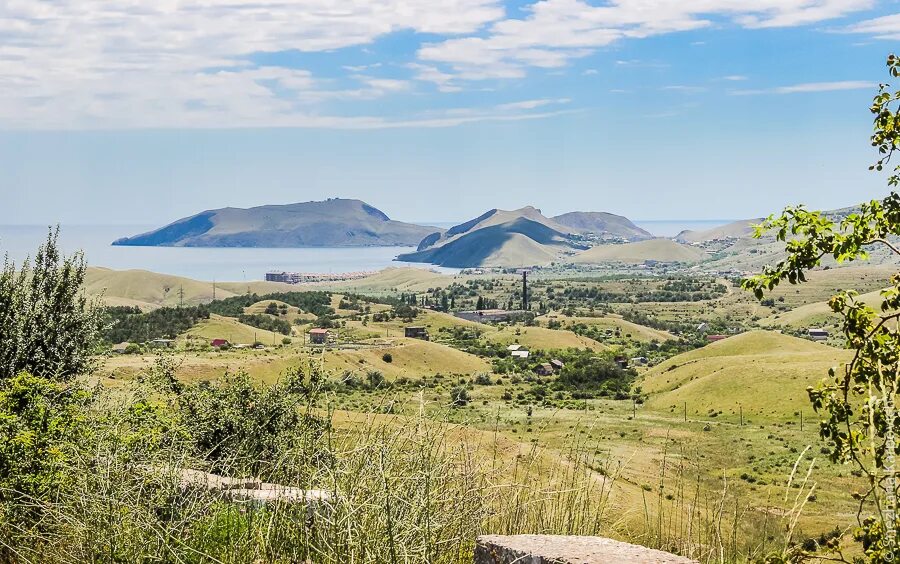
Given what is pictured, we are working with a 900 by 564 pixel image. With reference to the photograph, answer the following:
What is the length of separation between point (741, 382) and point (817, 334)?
67.6 metres

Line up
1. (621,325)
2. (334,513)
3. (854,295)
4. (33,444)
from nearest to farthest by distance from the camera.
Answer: (334,513)
(854,295)
(33,444)
(621,325)

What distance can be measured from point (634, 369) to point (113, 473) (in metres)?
97.3

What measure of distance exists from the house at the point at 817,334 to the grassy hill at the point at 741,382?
3975 cm

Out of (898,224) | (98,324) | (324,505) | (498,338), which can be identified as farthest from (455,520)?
(498,338)

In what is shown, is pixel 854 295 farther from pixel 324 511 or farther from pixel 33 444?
pixel 33 444

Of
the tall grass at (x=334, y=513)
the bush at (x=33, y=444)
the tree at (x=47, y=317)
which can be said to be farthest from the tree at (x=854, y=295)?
the tree at (x=47, y=317)

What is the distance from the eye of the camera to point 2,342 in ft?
50.0

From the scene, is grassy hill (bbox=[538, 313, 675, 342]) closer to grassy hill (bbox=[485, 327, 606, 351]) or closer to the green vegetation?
grassy hill (bbox=[485, 327, 606, 351])

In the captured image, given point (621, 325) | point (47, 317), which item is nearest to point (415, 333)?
point (621, 325)

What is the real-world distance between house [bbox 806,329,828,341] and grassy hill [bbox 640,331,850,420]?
130 ft

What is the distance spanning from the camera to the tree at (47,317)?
15.4m

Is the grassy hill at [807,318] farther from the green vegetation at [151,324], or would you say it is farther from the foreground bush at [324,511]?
the foreground bush at [324,511]

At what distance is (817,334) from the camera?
5359 inches

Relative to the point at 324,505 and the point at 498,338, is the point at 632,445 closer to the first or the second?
the point at 324,505
